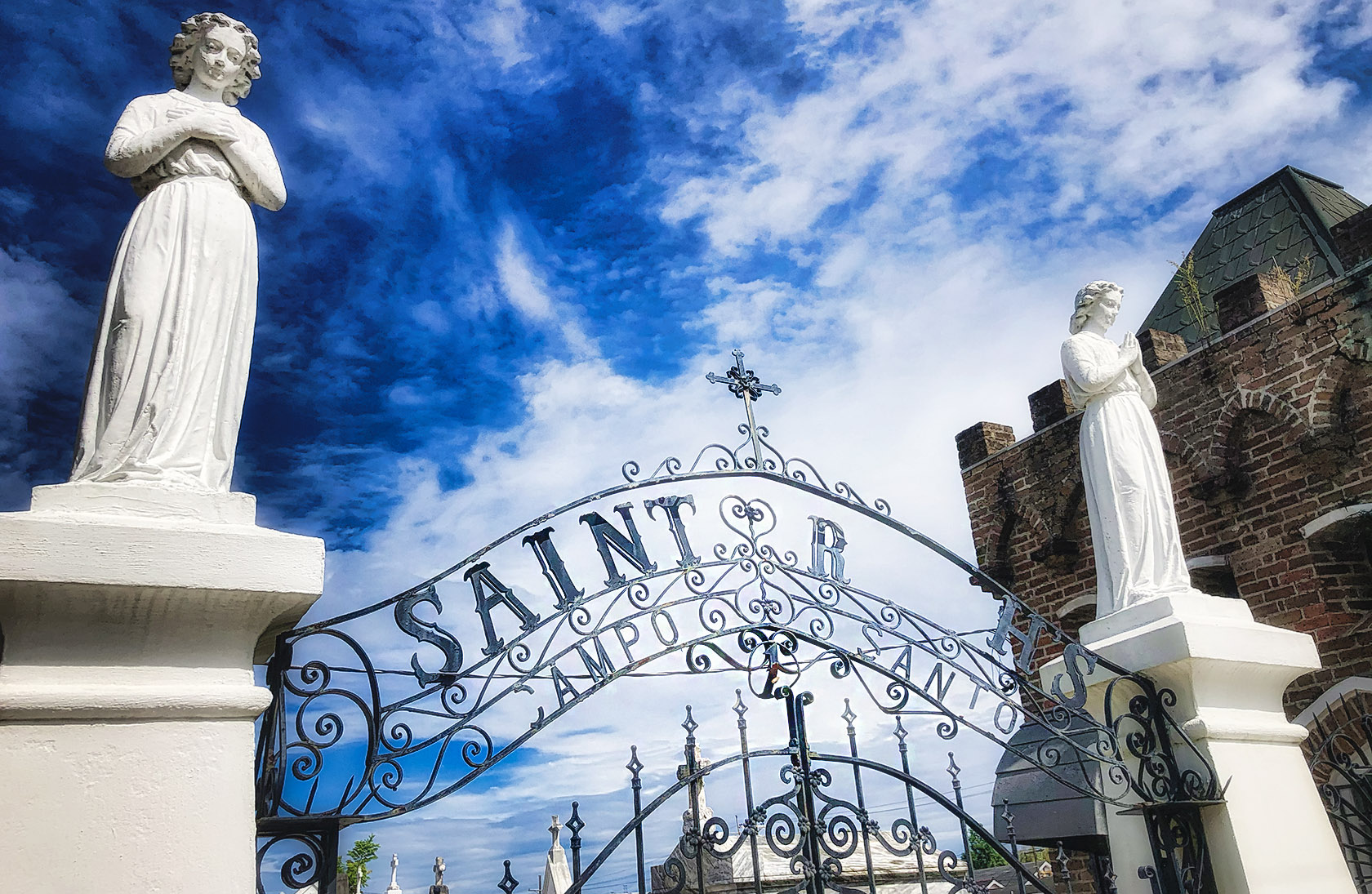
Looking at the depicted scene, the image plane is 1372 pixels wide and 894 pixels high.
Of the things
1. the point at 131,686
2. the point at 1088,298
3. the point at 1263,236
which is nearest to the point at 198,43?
the point at 131,686

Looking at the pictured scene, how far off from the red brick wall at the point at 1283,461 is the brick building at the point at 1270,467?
0.01 meters

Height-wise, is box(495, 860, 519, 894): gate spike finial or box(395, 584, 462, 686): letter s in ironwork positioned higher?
box(395, 584, 462, 686): letter s in ironwork

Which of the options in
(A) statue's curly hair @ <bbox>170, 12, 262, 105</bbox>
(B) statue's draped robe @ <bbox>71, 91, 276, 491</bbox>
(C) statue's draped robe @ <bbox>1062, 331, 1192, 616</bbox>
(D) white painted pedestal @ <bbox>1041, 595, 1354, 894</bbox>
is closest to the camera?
(B) statue's draped robe @ <bbox>71, 91, 276, 491</bbox>

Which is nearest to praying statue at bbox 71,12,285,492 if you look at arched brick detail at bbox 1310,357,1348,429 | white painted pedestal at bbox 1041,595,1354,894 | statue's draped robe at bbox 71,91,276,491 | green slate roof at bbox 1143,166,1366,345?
statue's draped robe at bbox 71,91,276,491

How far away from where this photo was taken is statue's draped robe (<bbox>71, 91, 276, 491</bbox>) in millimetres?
2762

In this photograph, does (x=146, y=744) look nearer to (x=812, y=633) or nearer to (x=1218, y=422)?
(x=812, y=633)

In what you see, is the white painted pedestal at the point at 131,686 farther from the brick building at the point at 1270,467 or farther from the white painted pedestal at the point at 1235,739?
the brick building at the point at 1270,467

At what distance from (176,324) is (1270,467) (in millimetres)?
8185

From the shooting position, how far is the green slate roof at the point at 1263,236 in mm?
10039

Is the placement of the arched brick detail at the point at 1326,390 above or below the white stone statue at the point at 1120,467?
above

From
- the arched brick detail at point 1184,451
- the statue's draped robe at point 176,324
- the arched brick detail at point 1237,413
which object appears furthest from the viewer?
the arched brick detail at point 1184,451

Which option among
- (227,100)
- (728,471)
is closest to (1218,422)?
(728,471)

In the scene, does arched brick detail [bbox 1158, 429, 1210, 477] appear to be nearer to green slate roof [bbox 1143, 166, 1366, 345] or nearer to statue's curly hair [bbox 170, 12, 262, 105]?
green slate roof [bbox 1143, 166, 1366, 345]

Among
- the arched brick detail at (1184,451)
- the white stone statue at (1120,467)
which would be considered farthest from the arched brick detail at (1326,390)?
the white stone statue at (1120,467)
